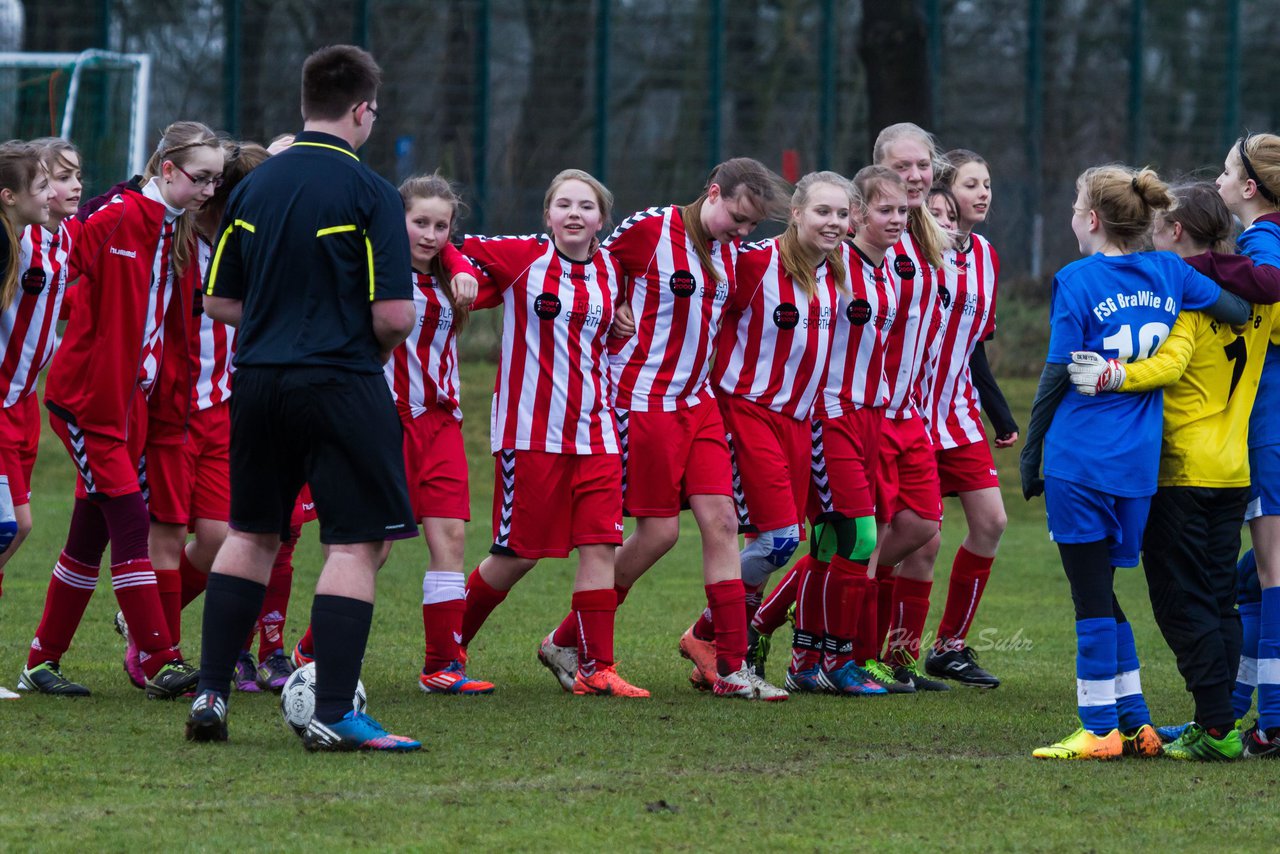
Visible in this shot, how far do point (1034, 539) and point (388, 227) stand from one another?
927cm

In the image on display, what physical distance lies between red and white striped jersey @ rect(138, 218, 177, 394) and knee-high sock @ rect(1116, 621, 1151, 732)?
3401mm

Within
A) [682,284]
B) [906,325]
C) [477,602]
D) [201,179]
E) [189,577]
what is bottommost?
[477,602]

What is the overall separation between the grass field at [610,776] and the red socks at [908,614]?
1.33 feet

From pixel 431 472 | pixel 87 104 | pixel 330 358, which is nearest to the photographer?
pixel 330 358

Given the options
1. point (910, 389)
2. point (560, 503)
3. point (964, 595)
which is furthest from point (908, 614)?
point (560, 503)

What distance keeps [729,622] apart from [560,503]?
30.1 inches

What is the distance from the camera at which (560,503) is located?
6504mm

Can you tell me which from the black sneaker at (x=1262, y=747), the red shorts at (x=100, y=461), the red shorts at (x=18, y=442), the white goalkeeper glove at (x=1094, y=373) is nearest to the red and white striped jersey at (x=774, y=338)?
the white goalkeeper glove at (x=1094, y=373)

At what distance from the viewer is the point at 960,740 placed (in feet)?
18.3

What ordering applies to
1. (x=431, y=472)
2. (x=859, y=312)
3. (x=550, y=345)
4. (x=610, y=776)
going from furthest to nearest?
(x=859, y=312)
(x=550, y=345)
(x=431, y=472)
(x=610, y=776)

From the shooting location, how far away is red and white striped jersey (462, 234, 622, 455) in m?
6.47

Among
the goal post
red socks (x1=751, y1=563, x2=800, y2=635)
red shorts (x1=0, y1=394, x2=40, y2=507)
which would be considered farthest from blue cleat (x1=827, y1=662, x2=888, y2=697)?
the goal post

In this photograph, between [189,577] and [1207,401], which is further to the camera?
[189,577]

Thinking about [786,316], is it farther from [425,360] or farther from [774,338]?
[425,360]
